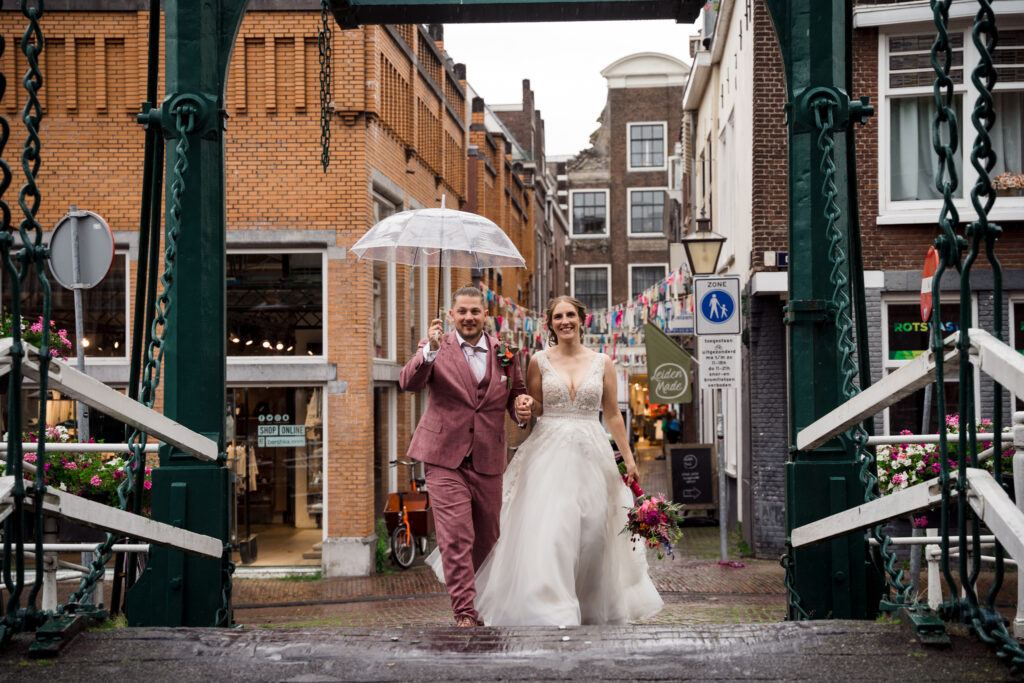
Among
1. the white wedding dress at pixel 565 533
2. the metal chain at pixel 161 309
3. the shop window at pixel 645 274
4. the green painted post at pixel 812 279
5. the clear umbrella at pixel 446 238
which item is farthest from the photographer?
the shop window at pixel 645 274

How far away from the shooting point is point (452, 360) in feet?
22.0

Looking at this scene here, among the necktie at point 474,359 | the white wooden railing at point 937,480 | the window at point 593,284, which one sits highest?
the window at point 593,284

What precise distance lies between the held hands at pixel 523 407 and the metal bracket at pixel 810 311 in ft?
5.80

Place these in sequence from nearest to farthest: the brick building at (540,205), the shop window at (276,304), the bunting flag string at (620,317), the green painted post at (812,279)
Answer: the green painted post at (812,279), the shop window at (276,304), the bunting flag string at (620,317), the brick building at (540,205)

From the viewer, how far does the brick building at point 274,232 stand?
16797 mm

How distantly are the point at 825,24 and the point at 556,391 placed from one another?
→ 280 cm

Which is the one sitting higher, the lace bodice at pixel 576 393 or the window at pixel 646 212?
the window at pixel 646 212

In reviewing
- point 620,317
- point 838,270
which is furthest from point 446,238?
point 620,317

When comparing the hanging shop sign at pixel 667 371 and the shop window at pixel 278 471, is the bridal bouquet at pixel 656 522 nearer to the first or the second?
the shop window at pixel 278 471

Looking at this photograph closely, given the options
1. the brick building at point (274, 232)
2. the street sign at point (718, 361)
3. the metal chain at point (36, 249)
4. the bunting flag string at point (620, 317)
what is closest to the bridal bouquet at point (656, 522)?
the metal chain at point (36, 249)

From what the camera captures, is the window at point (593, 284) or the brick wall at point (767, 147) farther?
the window at point (593, 284)

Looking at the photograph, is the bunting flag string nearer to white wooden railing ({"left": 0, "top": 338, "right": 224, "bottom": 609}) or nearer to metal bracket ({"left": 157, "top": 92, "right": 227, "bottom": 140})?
metal bracket ({"left": 157, "top": 92, "right": 227, "bottom": 140})

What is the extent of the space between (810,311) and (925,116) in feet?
36.3

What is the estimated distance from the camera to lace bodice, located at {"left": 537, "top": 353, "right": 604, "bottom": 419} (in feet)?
24.0
